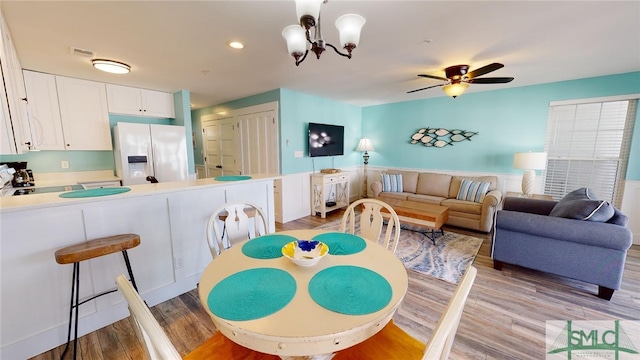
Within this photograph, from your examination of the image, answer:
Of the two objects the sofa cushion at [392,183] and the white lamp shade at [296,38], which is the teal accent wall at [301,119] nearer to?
the sofa cushion at [392,183]

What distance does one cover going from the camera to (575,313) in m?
1.94

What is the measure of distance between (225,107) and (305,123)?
1.97 meters

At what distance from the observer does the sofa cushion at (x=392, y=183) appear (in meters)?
4.73

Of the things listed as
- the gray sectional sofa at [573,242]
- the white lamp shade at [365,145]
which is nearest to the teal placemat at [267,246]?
the gray sectional sofa at [573,242]

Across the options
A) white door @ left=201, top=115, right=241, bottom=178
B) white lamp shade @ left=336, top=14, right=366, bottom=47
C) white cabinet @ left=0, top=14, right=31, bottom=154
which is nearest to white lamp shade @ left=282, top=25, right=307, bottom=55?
white lamp shade @ left=336, top=14, right=366, bottom=47

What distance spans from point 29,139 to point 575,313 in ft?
17.7

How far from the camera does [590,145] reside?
11.7 ft

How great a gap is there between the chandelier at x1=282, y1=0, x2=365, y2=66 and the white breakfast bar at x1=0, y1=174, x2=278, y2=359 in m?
1.47

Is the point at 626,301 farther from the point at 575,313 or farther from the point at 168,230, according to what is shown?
the point at 168,230

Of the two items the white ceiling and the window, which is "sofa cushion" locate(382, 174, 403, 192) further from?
the window

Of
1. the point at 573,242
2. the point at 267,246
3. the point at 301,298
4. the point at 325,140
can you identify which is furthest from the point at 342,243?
the point at 325,140

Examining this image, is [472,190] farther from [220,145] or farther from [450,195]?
[220,145]

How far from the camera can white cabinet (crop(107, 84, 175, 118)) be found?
11.5 ft

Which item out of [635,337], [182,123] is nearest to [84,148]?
[182,123]
